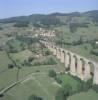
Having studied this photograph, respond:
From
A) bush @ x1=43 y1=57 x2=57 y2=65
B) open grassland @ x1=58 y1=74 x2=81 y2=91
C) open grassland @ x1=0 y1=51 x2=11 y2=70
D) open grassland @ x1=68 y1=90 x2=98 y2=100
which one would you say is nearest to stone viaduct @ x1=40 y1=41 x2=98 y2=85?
open grassland @ x1=58 y1=74 x2=81 y2=91

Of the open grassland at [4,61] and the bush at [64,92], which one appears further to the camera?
the open grassland at [4,61]

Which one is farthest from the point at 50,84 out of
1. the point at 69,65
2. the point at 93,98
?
the point at 69,65

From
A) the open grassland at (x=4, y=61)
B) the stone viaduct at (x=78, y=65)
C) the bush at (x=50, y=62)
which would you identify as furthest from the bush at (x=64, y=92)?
the open grassland at (x=4, y=61)

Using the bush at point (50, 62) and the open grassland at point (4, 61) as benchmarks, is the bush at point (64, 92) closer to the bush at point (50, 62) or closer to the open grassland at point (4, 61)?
the bush at point (50, 62)

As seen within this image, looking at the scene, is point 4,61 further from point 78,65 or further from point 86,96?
point 86,96

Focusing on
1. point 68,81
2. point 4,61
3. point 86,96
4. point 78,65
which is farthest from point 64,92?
point 4,61

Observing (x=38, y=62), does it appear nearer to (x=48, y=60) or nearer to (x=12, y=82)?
(x=48, y=60)

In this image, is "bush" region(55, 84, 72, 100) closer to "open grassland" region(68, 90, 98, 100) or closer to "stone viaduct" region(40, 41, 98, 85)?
"open grassland" region(68, 90, 98, 100)

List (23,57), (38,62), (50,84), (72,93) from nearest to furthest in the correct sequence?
(72,93), (50,84), (38,62), (23,57)
